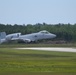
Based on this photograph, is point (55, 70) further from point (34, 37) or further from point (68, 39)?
point (68, 39)

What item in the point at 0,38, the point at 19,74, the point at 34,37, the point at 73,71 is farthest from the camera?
the point at 0,38

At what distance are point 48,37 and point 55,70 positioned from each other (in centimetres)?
11648

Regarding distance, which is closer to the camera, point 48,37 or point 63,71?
point 63,71

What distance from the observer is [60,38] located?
171000mm

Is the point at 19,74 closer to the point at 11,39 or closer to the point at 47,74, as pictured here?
the point at 47,74

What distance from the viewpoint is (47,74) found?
106 ft

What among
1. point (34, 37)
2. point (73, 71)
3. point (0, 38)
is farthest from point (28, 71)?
point (0, 38)

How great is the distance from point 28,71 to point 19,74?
2716mm

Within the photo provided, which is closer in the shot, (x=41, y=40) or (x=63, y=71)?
(x=63, y=71)

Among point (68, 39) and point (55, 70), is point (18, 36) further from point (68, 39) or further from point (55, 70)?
A: point (55, 70)

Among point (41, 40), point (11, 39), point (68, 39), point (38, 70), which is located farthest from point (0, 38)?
point (38, 70)

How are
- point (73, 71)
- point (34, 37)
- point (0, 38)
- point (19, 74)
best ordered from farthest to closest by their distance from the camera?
point (0, 38)
point (34, 37)
point (73, 71)
point (19, 74)

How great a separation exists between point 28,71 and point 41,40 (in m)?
123

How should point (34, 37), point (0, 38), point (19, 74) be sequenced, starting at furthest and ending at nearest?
point (0, 38) → point (34, 37) → point (19, 74)
